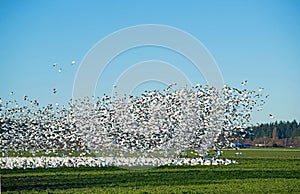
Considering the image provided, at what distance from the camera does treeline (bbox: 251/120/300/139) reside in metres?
156

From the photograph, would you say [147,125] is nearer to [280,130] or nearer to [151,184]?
[151,184]

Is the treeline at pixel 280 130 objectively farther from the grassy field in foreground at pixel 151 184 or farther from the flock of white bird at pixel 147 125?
the grassy field in foreground at pixel 151 184

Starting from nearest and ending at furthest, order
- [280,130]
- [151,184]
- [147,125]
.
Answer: [151,184]
[147,125]
[280,130]

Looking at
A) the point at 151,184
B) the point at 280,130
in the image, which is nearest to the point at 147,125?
the point at 151,184

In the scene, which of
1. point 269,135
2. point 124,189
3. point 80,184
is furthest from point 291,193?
point 269,135

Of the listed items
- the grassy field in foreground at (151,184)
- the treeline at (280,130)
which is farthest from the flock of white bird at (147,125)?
the treeline at (280,130)

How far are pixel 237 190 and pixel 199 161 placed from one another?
19.1 meters

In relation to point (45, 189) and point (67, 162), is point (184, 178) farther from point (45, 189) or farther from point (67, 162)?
point (67, 162)

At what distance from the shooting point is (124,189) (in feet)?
68.7

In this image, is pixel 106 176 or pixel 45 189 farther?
pixel 106 176

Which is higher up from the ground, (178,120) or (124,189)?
(178,120)

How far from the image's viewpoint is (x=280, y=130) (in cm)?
16050

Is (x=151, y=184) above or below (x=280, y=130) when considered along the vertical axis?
below

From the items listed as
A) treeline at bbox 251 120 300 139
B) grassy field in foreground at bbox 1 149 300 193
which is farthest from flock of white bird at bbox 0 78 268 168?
treeline at bbox 251 120 300 139
